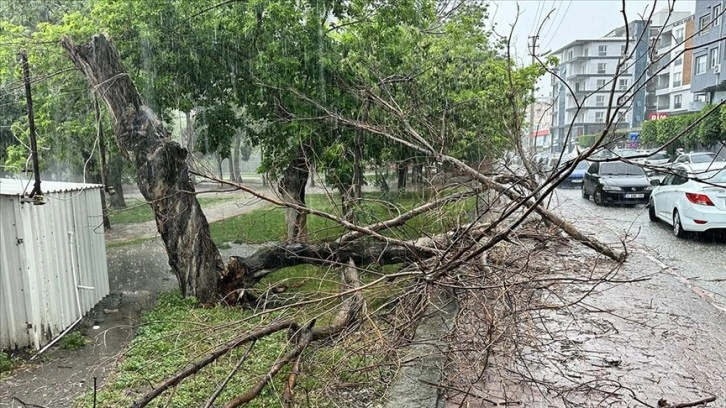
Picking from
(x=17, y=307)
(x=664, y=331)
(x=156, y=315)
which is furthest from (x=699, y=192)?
(x=17, y=307)

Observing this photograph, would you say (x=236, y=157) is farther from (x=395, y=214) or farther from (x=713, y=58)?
(x=713, y=58)

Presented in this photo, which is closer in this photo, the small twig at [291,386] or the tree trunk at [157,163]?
the small twig at [291,386]

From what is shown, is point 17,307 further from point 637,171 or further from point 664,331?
point 637,171

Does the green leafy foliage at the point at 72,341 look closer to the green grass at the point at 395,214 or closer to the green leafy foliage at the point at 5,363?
the green leafy foliage at the point at 5,363

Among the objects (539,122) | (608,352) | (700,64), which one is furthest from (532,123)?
(700,64)

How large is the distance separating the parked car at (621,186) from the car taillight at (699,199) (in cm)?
574

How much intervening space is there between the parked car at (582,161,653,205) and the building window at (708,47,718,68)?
52.6 feet

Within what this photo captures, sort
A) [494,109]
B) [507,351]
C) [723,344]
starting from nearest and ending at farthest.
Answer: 1. [507,351]
2. [723,344]
3. [494,109]

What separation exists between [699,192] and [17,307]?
11396mm

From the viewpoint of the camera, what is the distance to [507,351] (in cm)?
452

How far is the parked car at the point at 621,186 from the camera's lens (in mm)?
16578

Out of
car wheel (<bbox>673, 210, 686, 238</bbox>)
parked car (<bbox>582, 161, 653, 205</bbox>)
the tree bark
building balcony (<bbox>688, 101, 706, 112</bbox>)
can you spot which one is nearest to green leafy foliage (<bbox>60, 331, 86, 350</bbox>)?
the tree bark

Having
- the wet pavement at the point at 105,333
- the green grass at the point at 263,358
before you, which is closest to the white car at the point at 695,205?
the green grass at the point at 263,358

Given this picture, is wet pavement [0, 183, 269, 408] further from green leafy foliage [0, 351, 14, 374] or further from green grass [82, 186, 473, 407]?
green grass [82, 186, 473, 407]
